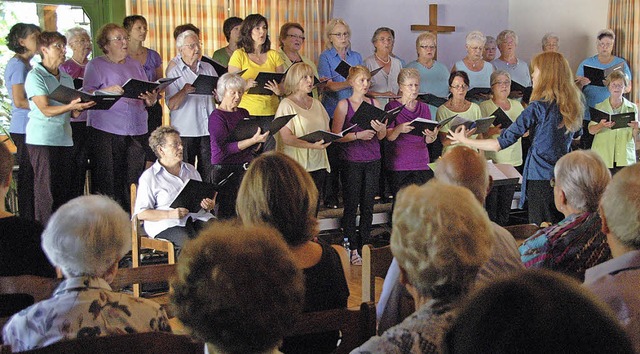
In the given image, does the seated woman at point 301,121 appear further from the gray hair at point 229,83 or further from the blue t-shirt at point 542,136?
the blue t-shirt at point 542,136

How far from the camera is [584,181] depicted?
2711 mm

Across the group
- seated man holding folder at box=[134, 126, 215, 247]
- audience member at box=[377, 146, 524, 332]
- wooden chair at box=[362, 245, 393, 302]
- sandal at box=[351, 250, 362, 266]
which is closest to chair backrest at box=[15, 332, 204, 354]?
audience member at box=[377, 146, 524, 332]

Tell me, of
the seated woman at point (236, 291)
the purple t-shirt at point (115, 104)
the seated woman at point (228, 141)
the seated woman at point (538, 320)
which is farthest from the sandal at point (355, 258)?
the seated woman at point (538, 320)

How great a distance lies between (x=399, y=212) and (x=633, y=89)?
7482 millimetres

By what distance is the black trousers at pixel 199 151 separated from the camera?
5.57m

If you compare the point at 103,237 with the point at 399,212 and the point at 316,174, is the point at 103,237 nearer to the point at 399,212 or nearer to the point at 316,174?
the point at 399,212

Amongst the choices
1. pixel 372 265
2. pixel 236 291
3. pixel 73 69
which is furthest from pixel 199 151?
pixel 236 291

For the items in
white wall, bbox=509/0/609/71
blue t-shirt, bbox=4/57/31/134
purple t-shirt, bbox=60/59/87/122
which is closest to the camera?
blue t-shirt, bbox=4/57/31/134

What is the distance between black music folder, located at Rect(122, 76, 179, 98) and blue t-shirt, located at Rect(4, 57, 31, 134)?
2.41 feet

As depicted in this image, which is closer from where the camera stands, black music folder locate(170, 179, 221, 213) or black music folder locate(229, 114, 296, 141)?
black music folder locate(170, 179, 221, 213)

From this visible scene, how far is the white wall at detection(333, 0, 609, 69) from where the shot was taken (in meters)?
8.30

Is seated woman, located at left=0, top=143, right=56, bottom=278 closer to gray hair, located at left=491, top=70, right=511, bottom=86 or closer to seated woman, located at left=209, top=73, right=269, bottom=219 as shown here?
seated woman, located at left=209, top=73, right=269, bottom=219

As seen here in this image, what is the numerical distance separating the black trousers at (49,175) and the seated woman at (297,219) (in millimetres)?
3059

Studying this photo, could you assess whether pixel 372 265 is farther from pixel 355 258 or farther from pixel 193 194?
pixel 355 258
